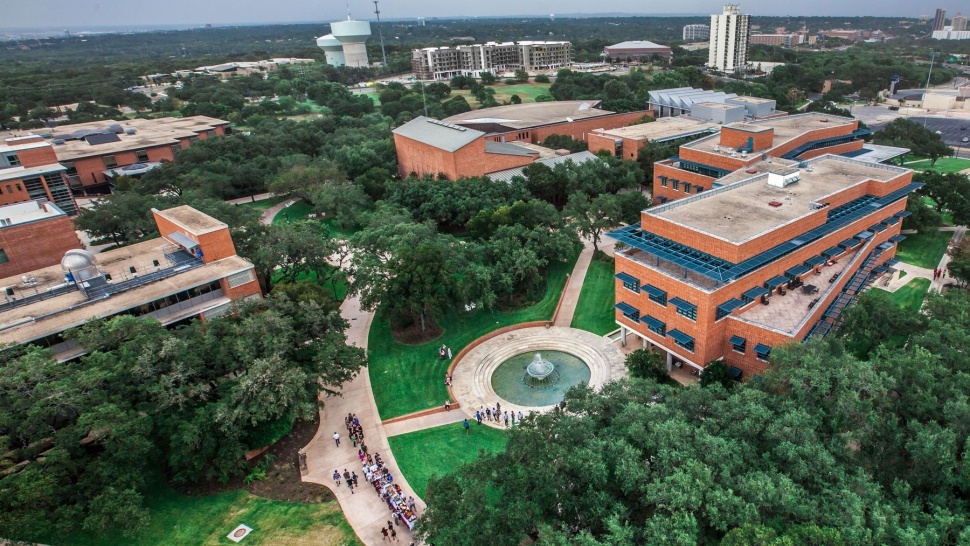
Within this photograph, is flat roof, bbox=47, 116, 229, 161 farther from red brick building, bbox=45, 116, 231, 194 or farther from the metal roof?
the metal roof

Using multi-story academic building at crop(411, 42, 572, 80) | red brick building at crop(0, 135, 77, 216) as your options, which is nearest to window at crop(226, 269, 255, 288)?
red brick building at crop(0, 135, 77, 216)

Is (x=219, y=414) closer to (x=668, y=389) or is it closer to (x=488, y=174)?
(x=668, y=389)

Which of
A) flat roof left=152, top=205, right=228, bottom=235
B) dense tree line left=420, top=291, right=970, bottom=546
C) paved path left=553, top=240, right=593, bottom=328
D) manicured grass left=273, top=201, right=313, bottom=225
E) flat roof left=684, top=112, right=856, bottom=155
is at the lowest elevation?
paved path left=553, top=240, right=593, bottom=328

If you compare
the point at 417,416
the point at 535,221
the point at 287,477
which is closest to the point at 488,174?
the point at 535,221

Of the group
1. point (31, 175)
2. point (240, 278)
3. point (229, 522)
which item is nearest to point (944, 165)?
point (240, 278)

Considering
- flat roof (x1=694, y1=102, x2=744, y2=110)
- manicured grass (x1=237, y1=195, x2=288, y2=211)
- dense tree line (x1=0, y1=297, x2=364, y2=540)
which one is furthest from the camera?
flat roof (x1=694, y1=102, x2=744, y2=110)

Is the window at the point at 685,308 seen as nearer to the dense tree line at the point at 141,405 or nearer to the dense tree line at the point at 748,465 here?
the dense tree line at the point at 748,465

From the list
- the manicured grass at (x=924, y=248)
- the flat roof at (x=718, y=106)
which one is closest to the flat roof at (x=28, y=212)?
the manicured grass at (x=924, y=248)
